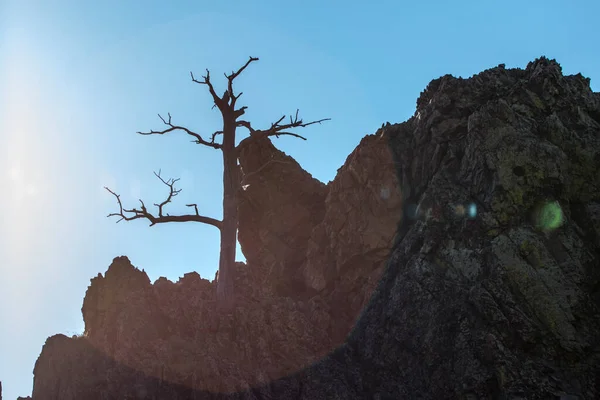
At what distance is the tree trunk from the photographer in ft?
81.0

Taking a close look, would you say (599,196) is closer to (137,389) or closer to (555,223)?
(555,223)

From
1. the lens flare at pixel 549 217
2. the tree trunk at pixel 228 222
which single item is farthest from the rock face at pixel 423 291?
the tree trunk at pixel 228 222

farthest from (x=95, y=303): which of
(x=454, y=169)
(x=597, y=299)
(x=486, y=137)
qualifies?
(x=597, y=299)

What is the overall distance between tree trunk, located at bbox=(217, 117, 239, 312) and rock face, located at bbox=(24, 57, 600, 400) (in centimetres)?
92

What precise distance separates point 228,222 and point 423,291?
1030cm

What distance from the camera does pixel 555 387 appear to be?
54.7 ft

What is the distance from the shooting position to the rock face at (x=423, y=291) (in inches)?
721

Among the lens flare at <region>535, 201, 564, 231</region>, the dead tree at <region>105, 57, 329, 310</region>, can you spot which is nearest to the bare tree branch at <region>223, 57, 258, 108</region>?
the dead tree at <region>105, 57, 329, 310</region>

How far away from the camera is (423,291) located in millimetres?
21047

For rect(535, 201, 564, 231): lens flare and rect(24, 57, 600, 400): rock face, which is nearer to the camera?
rect(24, 57, 600, 400): rock face

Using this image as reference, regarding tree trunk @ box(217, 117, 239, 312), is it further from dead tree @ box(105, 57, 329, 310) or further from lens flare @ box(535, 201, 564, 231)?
lens flare @ box(535, 201, 564, 231)

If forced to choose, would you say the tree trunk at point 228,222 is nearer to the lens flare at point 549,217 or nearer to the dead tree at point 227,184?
the dead tree at point 227,184

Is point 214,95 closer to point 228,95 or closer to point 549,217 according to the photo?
point 228,95

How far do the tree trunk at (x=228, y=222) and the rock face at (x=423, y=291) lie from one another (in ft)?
3.03
